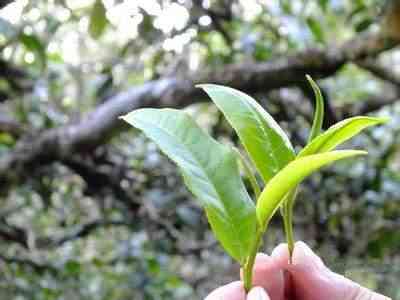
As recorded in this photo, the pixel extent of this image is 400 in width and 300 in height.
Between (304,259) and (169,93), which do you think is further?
(169,93)

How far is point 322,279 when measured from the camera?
623mm

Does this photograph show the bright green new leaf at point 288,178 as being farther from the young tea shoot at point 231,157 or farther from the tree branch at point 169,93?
the tree branch at point 169,93

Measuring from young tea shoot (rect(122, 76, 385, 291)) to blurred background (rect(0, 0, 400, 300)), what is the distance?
84cm

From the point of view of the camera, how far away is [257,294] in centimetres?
52

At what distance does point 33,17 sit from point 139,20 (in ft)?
0.99

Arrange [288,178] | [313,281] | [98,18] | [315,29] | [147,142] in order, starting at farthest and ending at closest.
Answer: [147,142] → [315,29] → [98,18] → [313,281] → [288,178]

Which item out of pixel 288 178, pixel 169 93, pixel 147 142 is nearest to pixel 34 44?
pixel 169 93

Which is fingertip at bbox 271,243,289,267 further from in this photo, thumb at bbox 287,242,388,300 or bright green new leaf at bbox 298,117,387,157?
bright green new leaf at bbox 298,117,387,157

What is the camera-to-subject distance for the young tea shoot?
52 cm

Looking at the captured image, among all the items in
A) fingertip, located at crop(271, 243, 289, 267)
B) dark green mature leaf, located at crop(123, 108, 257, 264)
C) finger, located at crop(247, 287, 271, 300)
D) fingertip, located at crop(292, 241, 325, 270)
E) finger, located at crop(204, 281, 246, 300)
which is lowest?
fingertip, located at crop(292, 241, 325, 270)

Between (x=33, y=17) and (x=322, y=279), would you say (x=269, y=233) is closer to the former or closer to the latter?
(x=33, y=17)

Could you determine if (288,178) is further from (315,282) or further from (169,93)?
(169,93)

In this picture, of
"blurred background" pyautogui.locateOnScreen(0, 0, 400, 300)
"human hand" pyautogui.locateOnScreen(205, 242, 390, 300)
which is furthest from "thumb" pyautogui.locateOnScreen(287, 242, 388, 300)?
"blurred background" pyautogui.locateOnScreen(0, 0, 400, 300)

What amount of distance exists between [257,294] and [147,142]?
1.33 metres
